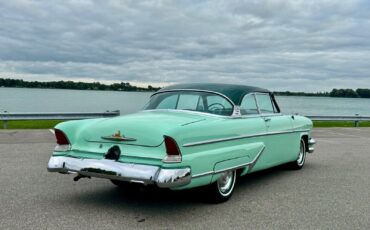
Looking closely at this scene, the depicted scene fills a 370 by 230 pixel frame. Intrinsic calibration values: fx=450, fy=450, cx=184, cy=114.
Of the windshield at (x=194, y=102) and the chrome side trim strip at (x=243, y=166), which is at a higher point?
the windshield at (x=194, y=102)

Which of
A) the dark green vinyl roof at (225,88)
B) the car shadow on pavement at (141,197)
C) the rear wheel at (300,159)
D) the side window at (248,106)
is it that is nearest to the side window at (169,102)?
the dark green vinyl roof at (225,88)

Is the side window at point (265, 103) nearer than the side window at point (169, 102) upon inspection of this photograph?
No

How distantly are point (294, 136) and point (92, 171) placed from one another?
13.4 feet

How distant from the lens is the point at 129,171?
476cm

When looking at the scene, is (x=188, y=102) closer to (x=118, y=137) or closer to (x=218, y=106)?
(x=218, y=106)

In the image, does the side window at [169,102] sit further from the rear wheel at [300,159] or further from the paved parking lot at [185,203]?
the rear wheel at [300,159]

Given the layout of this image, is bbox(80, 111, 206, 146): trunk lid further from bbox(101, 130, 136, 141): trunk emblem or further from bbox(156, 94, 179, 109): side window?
bbox(156, 94, 179, 109): side window

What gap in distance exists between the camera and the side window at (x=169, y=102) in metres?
6.27

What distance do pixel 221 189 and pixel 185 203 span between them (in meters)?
0.49

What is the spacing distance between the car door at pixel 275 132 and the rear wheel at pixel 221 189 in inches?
42.8

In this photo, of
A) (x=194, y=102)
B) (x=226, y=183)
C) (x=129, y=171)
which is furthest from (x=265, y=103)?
(x=129, y=171)

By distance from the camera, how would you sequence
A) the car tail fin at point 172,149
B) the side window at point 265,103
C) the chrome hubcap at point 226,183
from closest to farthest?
the car tail fin at point 172,149 → the chrome hubcap at point 226,183 → the side window at point 265,103

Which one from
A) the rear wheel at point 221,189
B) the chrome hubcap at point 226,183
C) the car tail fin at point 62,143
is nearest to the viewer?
the car tail fin at point 62,143

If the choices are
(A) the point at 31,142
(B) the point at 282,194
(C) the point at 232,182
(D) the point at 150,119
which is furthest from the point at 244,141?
(A) the point at 31,142
